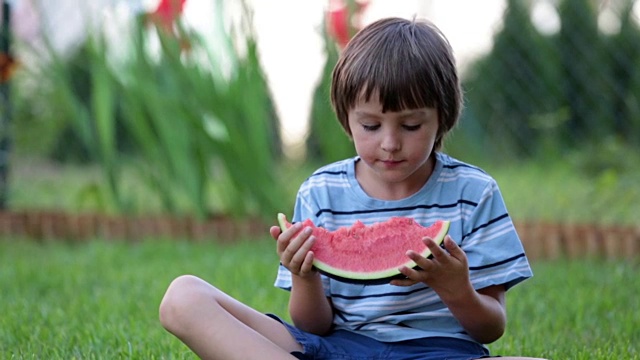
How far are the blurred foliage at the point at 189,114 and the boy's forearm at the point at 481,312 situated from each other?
3.27 metres

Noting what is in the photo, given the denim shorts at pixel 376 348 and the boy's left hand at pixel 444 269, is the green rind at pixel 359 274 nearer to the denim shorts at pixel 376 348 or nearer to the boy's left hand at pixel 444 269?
the boy's left hand at pixel 444 269

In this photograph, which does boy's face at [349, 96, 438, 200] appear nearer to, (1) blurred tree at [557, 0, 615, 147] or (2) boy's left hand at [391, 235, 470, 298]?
(2) boy's left hand at [391, 235, 470, 298]

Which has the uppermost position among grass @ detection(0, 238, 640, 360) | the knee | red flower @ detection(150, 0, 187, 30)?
red flower @ detection(150, 0, 187, 30)

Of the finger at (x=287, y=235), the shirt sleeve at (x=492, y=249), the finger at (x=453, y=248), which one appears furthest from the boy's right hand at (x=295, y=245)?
the shirt sleeve at (x=492, y=249)

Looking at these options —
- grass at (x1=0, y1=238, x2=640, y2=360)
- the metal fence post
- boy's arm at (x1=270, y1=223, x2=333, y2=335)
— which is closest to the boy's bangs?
boy's arm at (x1=270, y1=223, x2=333, y2=335)

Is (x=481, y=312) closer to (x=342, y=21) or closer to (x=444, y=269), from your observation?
(x=444, y=269)

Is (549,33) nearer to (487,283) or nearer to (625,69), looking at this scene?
(625,69)

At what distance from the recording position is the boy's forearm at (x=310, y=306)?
2.52m

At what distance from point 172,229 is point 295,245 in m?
3.84

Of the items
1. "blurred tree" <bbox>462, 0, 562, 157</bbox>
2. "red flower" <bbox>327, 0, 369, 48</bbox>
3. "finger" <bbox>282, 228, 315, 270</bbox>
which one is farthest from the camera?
"blurred tree" <bbox>462, 0, 562, 157</bbox>

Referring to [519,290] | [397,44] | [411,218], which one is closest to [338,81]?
[397,44]

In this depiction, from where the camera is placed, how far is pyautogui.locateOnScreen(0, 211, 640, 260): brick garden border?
5.29 m

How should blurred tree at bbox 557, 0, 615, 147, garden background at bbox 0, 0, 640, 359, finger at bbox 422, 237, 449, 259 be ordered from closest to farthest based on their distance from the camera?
finger at bbox 422, 237, 449, 259
garden background at bbox 0, 0, 640, 359
blurred tree at bbox 557, 0, 615, 147

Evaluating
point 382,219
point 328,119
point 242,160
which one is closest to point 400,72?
point 382,219
